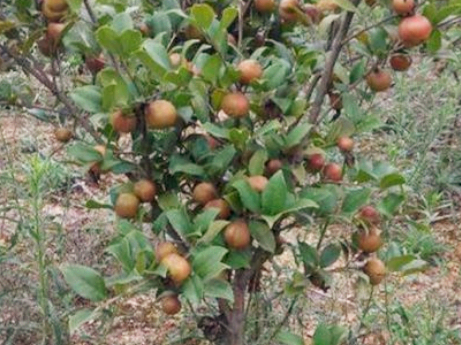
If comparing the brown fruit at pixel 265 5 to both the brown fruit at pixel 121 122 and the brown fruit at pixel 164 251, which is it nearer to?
the brown fruit at pixel 121 122

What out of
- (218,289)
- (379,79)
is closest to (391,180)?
(379,79)

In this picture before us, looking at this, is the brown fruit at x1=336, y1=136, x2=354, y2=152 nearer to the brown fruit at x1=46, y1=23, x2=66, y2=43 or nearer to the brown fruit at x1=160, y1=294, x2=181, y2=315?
the brown fruit at x1=160, y1=294, x2=181, y2=315

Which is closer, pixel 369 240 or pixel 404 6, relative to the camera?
pixel 404 6

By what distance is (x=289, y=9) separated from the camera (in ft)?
6.06

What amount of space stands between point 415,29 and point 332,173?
37cm

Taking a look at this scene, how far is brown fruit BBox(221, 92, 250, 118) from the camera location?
1.67 m

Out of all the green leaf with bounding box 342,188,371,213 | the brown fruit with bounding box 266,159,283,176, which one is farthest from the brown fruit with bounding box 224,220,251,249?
the green leaf with bounding box 342,188,371,213

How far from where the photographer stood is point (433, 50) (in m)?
1.76

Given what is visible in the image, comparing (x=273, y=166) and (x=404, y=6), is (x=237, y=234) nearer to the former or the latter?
(x=273, y=166)

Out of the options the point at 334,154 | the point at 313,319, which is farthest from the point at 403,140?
the point at 313,319

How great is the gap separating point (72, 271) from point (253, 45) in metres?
0.69

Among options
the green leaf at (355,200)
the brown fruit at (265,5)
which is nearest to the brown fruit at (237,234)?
the green leaf at (355,200)

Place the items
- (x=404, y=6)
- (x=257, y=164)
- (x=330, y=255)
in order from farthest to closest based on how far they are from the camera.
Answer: (x=330, y=255) → (x=257, y=164) → (x=404, y=6)

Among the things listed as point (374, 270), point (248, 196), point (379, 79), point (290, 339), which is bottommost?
point (290, 339)
